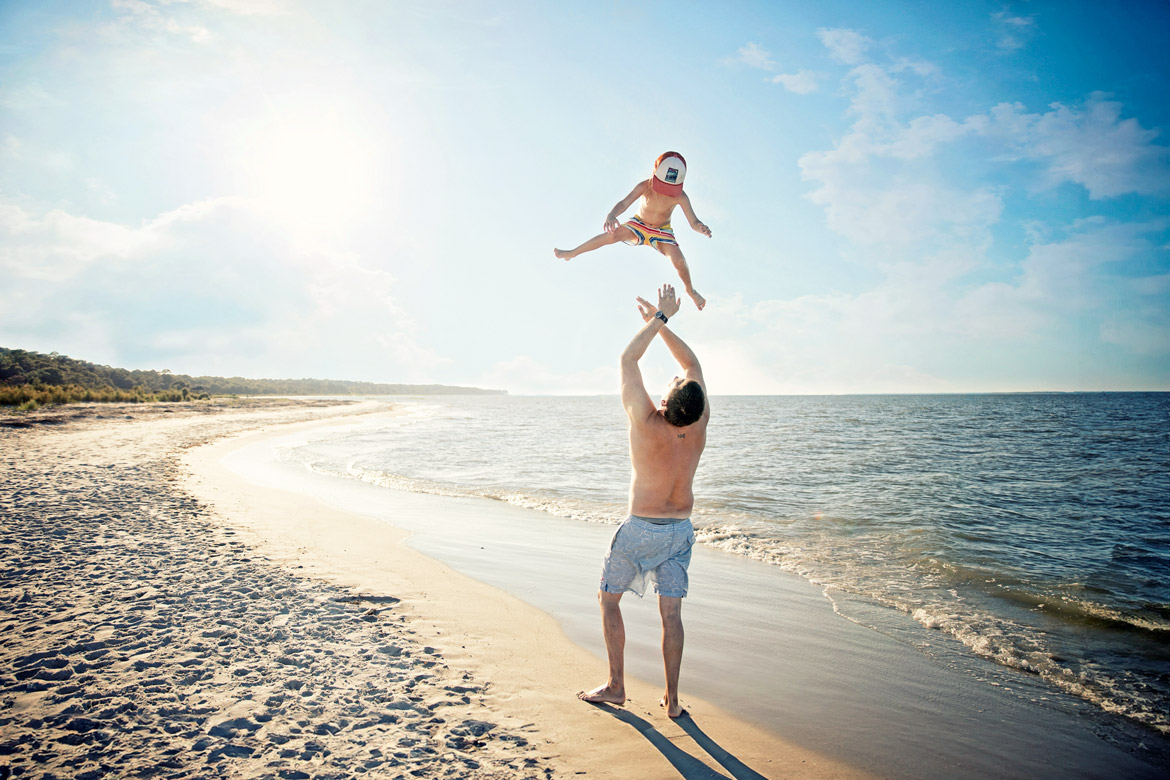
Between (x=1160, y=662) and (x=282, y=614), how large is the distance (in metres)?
8.58

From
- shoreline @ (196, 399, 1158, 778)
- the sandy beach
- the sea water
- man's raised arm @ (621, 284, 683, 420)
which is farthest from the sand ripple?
the sea water

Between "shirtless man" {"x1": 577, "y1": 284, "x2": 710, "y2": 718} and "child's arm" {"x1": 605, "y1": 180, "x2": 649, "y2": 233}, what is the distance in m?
1.68

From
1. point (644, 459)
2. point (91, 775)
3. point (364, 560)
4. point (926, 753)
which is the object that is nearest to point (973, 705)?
point (926, 753)

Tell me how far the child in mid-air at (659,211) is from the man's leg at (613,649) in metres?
2.83

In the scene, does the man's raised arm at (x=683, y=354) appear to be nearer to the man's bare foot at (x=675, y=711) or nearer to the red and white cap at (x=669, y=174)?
the red and white cap at (x=669, y=174)

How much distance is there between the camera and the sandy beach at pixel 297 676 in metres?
3.15

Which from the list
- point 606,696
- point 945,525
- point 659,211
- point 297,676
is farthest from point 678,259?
point 945,525

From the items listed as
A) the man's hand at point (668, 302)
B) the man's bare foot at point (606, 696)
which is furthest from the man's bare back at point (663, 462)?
the man's bare foot at point (606, 696)

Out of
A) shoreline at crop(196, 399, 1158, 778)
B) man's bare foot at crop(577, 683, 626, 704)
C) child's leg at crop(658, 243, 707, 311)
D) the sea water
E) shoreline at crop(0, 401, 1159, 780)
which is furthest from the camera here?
the sea water

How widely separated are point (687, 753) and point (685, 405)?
7.34 feet

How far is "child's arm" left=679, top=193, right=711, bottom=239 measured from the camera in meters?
5.40

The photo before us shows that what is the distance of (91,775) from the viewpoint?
2.83m

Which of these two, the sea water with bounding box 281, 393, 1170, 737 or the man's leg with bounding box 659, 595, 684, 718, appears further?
the sea water with bounding box 281, 393, 1170, 737

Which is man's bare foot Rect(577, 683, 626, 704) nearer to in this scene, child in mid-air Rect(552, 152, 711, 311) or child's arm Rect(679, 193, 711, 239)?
child in mid-air Rect(552, 152, 711, 311)
